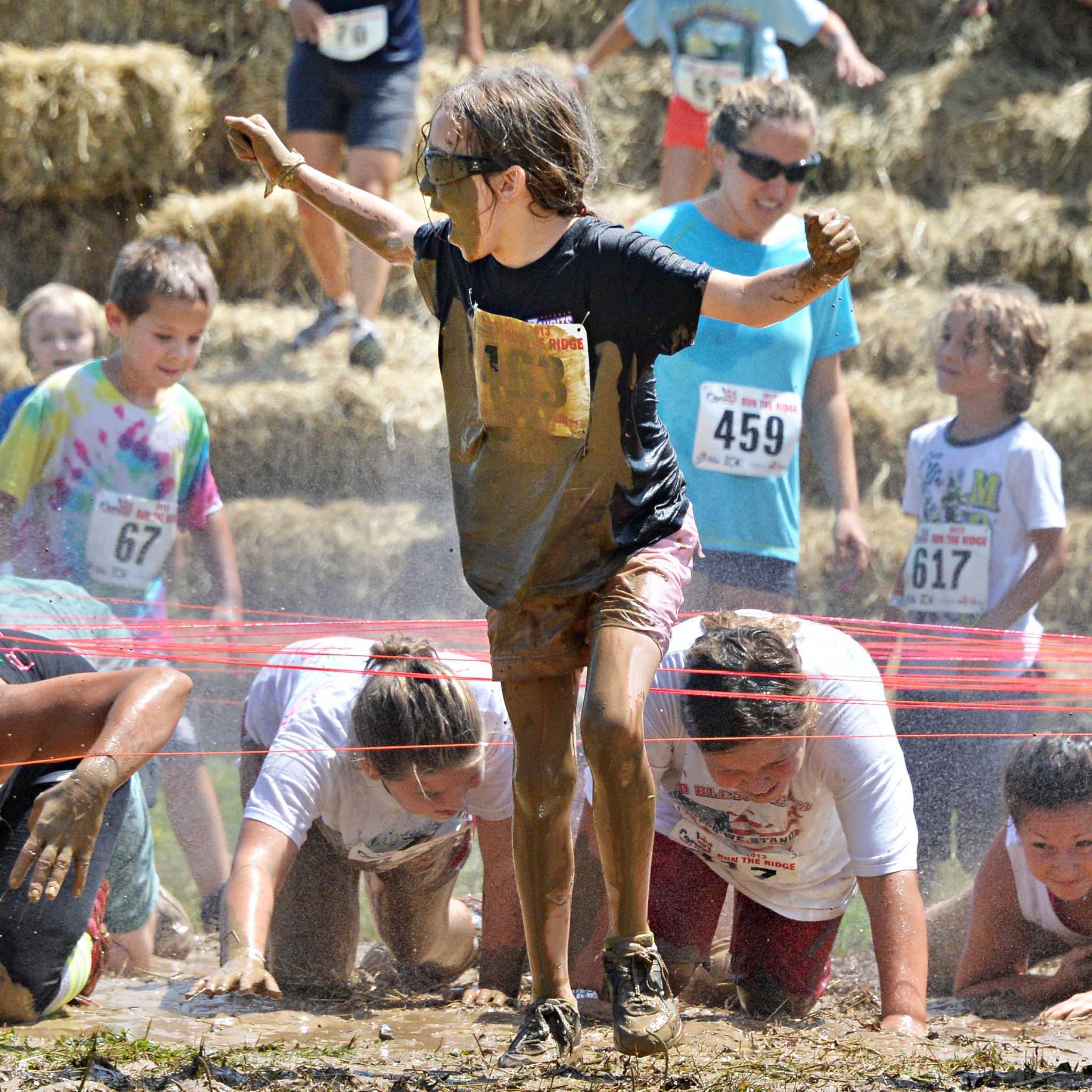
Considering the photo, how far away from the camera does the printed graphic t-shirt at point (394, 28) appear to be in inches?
252

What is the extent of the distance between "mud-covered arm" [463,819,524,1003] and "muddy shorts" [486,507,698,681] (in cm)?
94

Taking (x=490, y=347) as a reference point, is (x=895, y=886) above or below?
below

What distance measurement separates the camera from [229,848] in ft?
16.3

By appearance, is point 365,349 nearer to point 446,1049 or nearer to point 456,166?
point 456,166

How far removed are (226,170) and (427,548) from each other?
367 cm

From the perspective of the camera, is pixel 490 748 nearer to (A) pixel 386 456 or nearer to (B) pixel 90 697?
(B) pixel 90 697

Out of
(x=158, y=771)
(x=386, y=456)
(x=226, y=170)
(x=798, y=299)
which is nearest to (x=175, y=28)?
(x=226, y=170)

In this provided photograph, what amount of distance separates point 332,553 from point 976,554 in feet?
9.92

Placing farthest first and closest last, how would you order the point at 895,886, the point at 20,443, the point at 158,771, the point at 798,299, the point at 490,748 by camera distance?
the point at 20,443 → the point at 158,771 → the point at 490,748 → the point at 895,886 → the point at 798,299

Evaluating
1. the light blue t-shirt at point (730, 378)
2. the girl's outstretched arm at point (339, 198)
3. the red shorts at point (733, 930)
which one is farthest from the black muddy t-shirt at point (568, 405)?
the light blue t-shirt at point (730, 378)

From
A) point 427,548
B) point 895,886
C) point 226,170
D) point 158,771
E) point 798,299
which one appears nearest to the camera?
point 798,299

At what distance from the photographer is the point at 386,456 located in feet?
24.1

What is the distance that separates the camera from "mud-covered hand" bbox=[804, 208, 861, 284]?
2.81 meters

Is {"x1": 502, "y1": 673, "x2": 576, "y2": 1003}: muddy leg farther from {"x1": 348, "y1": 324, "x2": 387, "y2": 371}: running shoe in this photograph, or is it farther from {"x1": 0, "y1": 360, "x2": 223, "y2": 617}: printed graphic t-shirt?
{"x1": 348, "y1": 324, "x2": 387, "y2": 371}: running shoe
